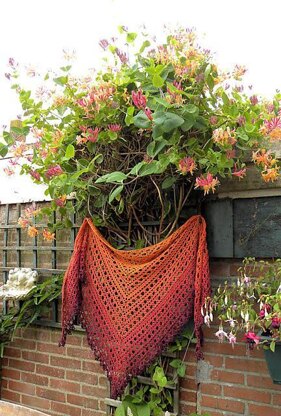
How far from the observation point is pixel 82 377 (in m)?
Answer: 2.37

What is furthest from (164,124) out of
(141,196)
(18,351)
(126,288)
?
(18,351)

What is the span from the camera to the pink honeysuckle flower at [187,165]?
5.23ft

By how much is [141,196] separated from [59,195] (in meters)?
0.34

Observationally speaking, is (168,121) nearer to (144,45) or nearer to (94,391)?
(144,45)

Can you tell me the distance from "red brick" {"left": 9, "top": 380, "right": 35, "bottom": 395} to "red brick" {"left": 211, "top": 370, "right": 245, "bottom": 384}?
1.13 m

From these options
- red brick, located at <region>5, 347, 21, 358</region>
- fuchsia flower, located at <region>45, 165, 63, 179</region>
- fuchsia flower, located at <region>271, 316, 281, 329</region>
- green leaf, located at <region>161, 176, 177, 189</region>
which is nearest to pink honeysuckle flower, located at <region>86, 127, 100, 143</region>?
fuchsia flower, located at <region>45, 165, 63, 179</region>

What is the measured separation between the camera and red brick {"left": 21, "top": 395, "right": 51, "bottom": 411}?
2.51 m

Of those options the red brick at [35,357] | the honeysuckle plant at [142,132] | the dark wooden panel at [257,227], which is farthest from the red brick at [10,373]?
the dark wooden panel at [257,227]

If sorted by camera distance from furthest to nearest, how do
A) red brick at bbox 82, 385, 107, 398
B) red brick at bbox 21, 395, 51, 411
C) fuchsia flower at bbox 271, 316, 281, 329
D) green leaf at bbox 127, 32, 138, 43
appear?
red brick at bbox 21, 395, 51, 411, red brick at bbox 82, 385, 107, 398, green leaf at bbox 127, 32, 138, 43, fuchsia flower at bbox 271, 316, 281, 329

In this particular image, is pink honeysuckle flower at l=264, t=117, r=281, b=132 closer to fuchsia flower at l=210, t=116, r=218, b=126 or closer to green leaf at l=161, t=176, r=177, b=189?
fuchsia flower at l=210, t=116, r=218, b=126

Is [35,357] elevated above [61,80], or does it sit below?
below

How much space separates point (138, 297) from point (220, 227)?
17.1 inches

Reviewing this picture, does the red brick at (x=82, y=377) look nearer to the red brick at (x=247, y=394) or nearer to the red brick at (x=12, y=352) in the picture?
the red brick at (x=12, y=352)

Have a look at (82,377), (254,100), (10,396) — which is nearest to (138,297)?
(82,377)
